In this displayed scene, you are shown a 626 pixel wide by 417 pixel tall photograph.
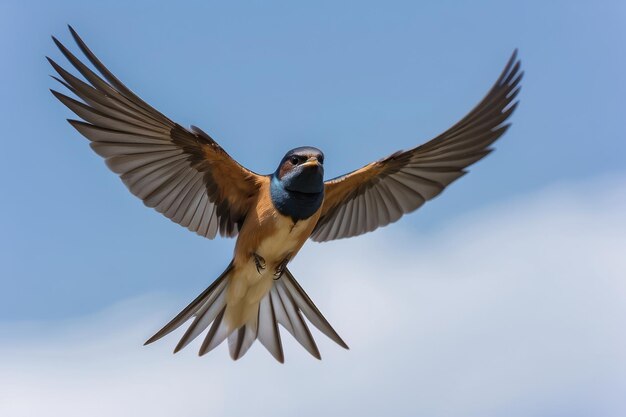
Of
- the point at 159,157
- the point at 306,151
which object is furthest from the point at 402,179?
the point at 159,157

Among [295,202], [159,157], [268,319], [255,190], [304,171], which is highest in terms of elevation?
[159,157]

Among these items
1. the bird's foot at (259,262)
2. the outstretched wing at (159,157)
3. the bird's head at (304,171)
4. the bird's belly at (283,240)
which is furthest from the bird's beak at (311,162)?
the bird's foot at (259,262)

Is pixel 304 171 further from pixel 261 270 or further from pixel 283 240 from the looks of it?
pixel 261 270

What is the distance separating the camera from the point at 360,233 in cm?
1065

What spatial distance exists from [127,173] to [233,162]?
3.20 feet

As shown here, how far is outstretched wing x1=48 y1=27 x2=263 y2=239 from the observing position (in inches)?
337

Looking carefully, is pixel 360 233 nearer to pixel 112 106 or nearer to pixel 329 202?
pixel 329 202

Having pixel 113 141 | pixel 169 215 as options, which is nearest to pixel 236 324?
pixel 169 215

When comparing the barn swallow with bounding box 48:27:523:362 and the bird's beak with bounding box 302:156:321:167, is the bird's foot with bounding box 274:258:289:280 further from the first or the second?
the bird's beak with bounding box 302:156:321:167

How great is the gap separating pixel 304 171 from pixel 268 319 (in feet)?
6.03

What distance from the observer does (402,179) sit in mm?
10625

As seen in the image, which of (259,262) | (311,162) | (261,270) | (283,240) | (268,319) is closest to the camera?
(311,162)

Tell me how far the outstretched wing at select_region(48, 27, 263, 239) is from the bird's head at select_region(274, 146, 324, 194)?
479mm

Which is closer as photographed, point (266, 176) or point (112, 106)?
point (112, 106)
